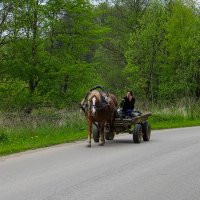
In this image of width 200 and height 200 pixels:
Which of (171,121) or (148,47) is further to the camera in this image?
(148,47)

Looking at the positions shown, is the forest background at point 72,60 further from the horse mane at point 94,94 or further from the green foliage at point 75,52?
the horse mane at point 94,94

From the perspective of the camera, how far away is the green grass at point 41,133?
1692cm

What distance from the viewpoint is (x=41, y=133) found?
67.2ft

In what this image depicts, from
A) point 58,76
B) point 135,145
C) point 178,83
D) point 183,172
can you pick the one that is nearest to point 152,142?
point 135,145

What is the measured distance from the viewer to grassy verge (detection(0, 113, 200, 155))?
657 inches

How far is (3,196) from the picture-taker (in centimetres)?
855

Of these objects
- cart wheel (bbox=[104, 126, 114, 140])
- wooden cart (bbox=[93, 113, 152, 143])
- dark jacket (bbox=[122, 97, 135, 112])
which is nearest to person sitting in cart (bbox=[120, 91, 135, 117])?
dark jacket (bbox=[122, 97, 135, 112])

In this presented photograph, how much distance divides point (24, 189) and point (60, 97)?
75.7ft

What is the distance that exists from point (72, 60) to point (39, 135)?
13635 mm

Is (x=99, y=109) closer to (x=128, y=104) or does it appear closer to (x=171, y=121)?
(x=128, y=104)

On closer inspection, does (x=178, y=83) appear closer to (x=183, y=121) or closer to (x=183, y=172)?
(x=183, y=121)

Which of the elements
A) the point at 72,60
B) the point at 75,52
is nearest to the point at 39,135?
the point at 72,60

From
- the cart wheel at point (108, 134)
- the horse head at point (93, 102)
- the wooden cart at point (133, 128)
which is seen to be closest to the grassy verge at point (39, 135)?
the cart wheel at point (108, 134)

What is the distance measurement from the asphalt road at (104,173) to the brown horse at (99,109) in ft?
3.12
